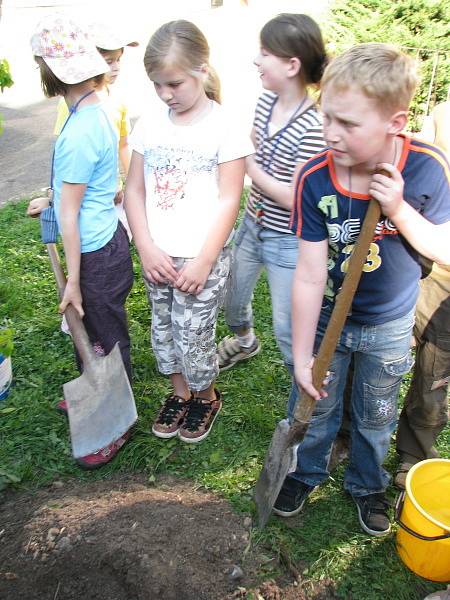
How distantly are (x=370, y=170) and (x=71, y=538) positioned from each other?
1.63 m

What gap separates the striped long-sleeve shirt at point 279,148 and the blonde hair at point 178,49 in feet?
1.23

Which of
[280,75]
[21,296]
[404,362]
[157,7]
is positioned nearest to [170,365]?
[404,362]

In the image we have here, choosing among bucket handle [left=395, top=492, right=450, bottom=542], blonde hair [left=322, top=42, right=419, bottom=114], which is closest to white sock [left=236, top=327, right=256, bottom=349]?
bucket handle [left=395, top=492, right=450, bottom=542]

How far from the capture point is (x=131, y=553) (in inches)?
83.6

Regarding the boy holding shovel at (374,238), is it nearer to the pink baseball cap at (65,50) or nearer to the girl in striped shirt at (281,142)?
the girl in striped shirt at (281,142)

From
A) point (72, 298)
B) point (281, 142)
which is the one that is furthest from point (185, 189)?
point (72, 298)

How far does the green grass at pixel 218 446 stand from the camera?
2305 mm

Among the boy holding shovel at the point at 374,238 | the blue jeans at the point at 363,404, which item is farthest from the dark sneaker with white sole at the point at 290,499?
the boy holding shovel at the point at 374,238

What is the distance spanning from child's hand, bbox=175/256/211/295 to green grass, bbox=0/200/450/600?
83 cm

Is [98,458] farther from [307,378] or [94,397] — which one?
[307,378]

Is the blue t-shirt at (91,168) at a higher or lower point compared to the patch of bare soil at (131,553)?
higher

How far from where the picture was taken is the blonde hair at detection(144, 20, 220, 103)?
2.17m

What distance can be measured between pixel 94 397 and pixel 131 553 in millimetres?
663

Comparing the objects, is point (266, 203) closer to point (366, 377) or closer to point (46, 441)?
point (366, 377)
